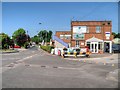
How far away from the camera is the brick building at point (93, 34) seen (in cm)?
5134

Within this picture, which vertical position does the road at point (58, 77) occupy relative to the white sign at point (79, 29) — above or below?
below

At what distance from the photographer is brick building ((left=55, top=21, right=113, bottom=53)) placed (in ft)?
168

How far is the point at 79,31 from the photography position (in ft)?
173

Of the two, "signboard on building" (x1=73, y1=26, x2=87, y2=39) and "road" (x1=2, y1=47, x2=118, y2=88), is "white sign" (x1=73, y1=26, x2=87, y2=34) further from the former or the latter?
"road" (x1=2, y1=47, x2=118, y2=88)

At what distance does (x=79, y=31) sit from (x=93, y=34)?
305 centimetres

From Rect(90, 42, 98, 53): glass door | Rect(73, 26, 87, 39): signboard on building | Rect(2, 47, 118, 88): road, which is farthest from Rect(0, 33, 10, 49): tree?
Rect(2, 47, 118, 88): road

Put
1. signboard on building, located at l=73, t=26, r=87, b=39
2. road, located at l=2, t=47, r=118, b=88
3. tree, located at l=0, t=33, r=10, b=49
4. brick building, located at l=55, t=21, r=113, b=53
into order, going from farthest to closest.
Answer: tree, located at l=0, t=33, r=10, b=49
signboard on building, located at l=73, t=26, r=87, b=39
brick building, located at l=55, t=21, r=113, b=53
road, located at l=2, t=47, r=118, b=88

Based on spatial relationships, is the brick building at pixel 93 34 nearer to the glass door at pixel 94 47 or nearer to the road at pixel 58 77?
the glass door at pixel 94 47

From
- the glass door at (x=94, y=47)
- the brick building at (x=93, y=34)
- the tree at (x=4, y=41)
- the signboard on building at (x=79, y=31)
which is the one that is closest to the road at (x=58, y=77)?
the glass door at (x=94, y=47)

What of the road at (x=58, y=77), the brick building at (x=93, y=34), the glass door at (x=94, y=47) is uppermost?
the brick building at (x=93, y=34)

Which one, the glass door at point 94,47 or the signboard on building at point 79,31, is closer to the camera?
the glass door at point 94,47

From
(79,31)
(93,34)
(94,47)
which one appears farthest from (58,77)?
(79,31)

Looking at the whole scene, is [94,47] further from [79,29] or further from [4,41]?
[4,41]

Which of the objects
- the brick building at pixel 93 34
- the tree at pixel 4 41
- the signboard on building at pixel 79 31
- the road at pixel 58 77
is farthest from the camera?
the tree at pixel 4 41
